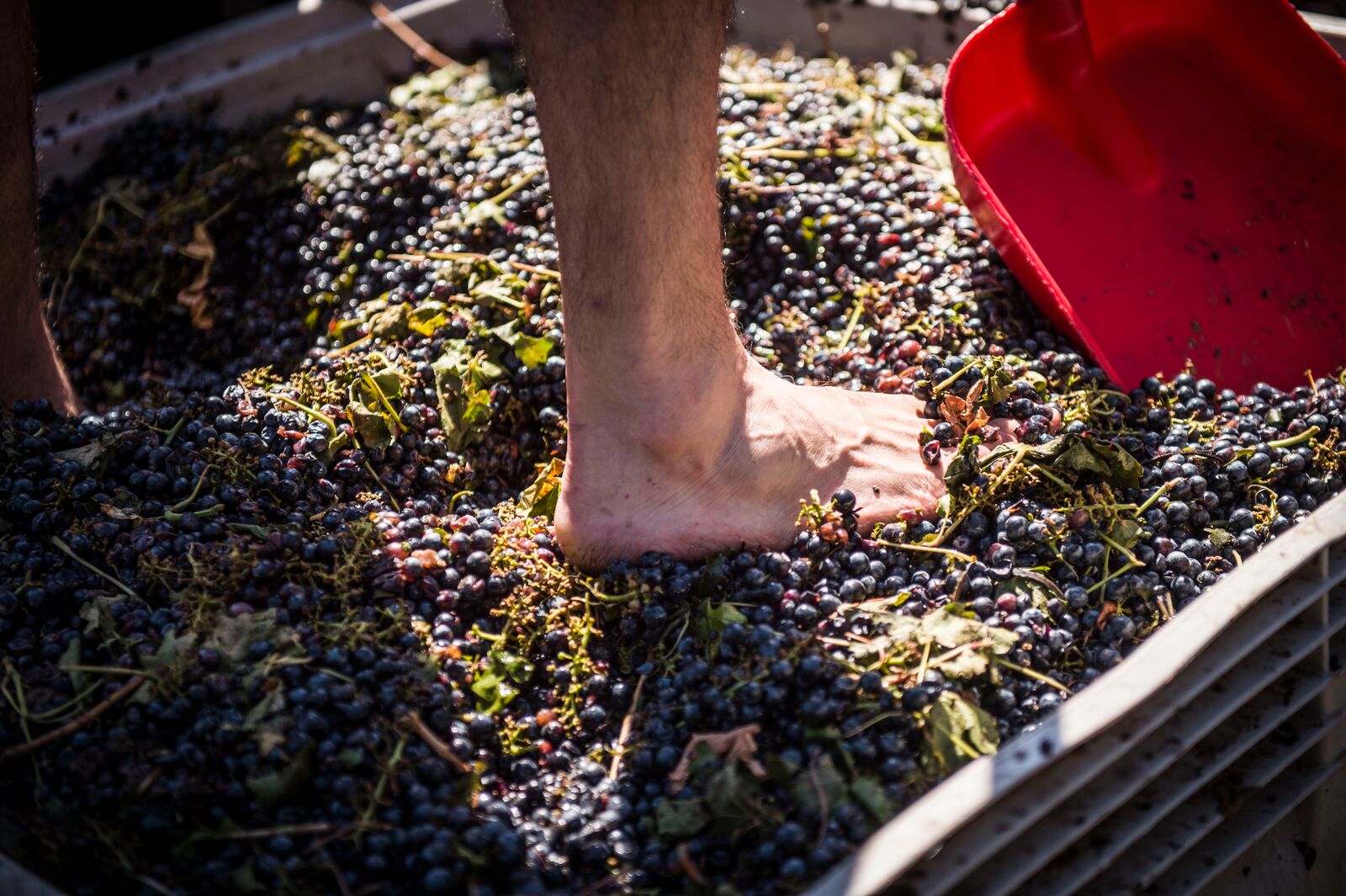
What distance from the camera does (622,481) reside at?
5.28ft

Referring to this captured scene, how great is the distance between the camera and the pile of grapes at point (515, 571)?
1.26m

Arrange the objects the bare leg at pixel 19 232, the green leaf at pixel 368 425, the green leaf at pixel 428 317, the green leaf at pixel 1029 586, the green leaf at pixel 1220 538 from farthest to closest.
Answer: the green leaf at pixel 428 317, the bare leg at pixel 19 232, the green leaf at pixel 368 425, the green leaf at pixel 1220 538, the green leaf at pixel 1029 586

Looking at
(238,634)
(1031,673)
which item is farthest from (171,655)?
(1031,673)

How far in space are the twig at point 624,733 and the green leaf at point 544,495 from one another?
1.31ft

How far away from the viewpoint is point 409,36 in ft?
9.85

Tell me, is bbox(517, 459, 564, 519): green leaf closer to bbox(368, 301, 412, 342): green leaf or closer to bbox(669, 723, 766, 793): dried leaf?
bbox(368, 301, 412, 342): green leaf

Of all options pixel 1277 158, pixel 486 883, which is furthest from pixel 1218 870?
pixel 1277 158

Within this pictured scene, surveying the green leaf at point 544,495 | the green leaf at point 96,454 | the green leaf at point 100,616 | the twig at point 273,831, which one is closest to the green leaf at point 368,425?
the green leaf at point 544,495

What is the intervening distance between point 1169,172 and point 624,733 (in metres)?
1.68

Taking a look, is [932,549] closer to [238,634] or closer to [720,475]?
[720,475]

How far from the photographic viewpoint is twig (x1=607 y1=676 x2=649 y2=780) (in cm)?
140

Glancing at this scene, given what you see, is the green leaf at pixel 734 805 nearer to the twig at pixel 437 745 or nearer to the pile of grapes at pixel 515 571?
the pile of grapes at pixel 515 571

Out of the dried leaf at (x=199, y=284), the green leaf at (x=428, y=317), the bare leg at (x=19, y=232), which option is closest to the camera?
the bare leg at (x=19, y=232)

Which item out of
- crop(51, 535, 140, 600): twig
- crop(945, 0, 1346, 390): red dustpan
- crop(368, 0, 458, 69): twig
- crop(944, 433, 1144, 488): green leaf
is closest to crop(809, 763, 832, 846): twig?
crop(944, 433, 1144, 488): green leaf
